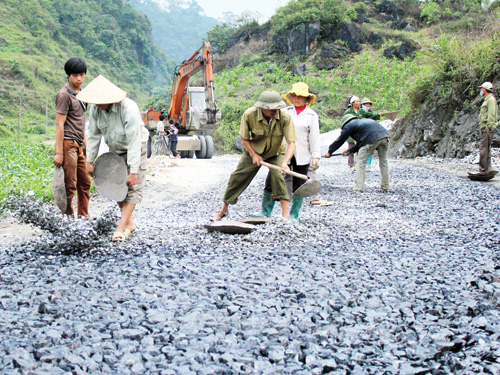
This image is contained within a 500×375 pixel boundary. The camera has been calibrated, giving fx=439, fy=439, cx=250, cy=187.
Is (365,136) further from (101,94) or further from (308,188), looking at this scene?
(101,94)

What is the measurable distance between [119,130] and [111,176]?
49cm

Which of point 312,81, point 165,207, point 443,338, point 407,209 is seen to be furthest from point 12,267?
point 312,81

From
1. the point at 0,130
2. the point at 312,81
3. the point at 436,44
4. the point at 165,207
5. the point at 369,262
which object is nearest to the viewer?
the point at 369,262

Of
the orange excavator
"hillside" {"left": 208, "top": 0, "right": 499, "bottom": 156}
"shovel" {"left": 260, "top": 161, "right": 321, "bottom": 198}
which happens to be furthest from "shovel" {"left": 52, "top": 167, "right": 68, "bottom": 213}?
"hillside" {"left": 208, "top": 0, "right": 499, "bottom": 156}

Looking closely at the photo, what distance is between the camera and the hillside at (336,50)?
31672mm

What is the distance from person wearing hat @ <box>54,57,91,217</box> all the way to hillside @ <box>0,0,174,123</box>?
Answer: 36560 mm

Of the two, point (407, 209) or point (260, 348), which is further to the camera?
point (407, 209)

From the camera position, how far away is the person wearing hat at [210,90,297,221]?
15.6ft

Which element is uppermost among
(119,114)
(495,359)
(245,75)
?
(245,75)

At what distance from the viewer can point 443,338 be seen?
2480mm

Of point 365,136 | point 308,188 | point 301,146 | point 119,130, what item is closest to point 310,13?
point 365,136

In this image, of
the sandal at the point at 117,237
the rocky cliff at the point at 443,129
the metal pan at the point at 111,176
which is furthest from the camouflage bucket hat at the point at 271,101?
the rocky cliff at the point at 443,129

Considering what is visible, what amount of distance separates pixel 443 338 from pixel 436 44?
15292 millimetres

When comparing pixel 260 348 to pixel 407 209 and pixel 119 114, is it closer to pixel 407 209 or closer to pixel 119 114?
pixel 119 114
